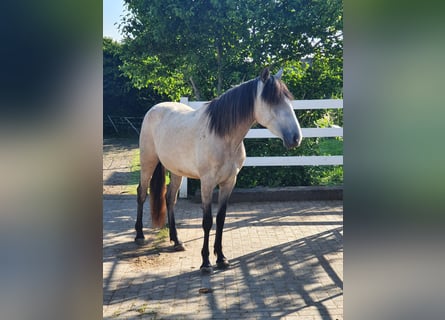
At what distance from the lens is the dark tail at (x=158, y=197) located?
5.09 meters

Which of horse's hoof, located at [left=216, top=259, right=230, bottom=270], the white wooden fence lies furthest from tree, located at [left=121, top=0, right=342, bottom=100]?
horse's hoof, located at [left=216, top=259, right=230, bottom=270]

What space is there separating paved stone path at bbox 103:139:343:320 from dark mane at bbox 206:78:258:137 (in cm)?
126

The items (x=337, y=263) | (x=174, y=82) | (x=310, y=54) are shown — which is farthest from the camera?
(x=174, y=82)

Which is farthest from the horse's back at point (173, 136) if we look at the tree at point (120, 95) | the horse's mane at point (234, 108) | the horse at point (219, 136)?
the tree at point (120, 95)

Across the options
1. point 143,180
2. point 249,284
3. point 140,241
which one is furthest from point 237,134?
point 140,241

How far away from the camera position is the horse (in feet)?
12.9

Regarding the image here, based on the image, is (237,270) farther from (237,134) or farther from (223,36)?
(223,36)

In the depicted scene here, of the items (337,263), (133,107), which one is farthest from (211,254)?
(133,107)

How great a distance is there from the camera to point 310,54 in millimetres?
7852

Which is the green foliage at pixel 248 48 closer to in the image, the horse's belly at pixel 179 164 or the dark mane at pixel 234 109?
the horse's belly at pixel 179 164

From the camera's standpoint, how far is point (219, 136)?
4176 mm

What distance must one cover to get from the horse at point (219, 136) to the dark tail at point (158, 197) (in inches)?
0.4
